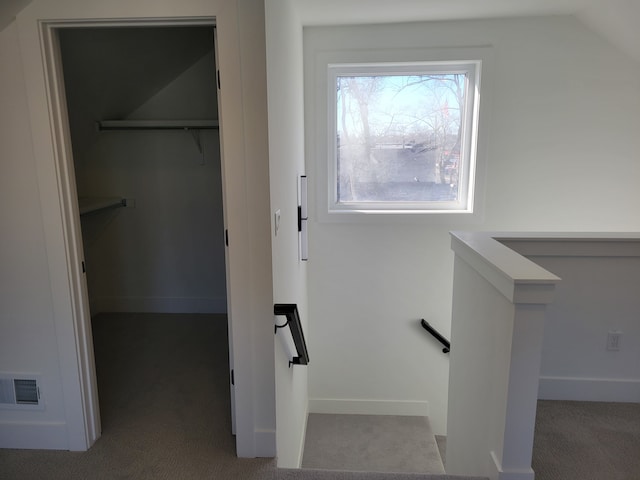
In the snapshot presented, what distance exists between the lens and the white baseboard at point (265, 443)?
1.93m

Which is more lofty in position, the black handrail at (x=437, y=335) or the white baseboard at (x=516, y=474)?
the white baseboard at (x=516, y=474)

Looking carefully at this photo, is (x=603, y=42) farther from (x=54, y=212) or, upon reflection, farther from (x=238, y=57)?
(x=54, y=212)

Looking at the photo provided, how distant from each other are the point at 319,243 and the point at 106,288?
189 cm

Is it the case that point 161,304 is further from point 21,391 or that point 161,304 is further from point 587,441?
point 587,441

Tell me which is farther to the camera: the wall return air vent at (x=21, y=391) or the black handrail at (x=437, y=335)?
the black handrail at (x=437, y=335)

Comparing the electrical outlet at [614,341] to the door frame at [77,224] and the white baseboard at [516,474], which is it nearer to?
the white baseboard at [516,474]

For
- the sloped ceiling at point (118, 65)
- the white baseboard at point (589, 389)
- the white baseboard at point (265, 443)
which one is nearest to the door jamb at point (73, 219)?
the white baseboard at point (265, 443)

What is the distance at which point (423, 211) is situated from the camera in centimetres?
360

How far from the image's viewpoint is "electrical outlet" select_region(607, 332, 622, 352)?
2.41m

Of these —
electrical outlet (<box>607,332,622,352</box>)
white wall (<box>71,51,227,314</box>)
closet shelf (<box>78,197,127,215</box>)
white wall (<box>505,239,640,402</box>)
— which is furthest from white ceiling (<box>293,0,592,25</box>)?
electrical outlet (<box>607,332,622,352</box>)

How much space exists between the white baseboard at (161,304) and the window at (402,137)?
52.6 inches

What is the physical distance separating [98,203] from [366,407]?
2827mm

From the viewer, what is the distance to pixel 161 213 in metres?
3.63

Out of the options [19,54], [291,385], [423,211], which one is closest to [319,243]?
[423,211]
